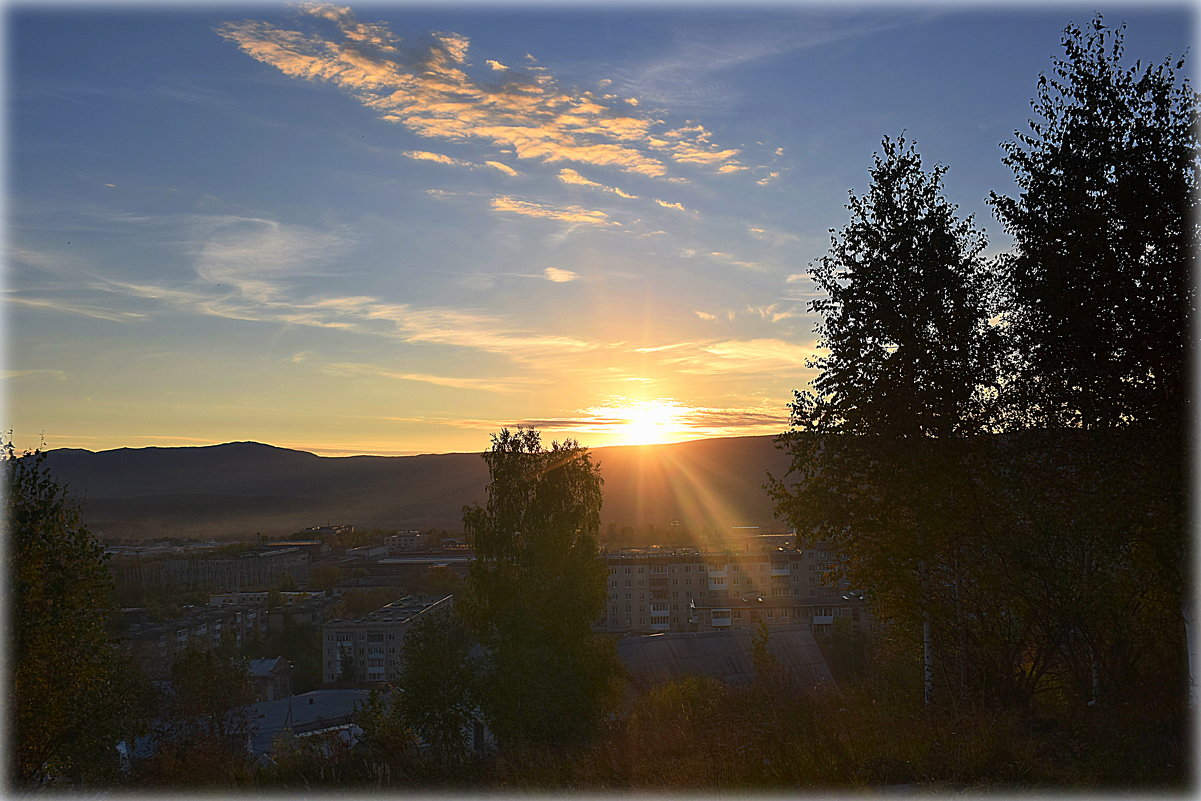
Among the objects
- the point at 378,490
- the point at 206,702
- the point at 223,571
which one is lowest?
the point at 223,571

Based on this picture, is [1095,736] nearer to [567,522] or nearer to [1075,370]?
[1075,370]

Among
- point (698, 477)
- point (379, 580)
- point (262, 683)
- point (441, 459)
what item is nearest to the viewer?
point (262, 683)

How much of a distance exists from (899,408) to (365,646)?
35.0 meters

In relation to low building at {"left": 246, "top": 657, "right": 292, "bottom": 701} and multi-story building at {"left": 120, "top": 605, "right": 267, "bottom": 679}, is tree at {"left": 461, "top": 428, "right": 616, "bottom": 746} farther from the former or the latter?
low building at {"left": 246, "top": 657, "right": 292, "bottom": 701}

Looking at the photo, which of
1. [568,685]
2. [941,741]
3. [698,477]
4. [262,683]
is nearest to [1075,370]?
[941,741]

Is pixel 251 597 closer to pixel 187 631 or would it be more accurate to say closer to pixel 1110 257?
pixel 187 631

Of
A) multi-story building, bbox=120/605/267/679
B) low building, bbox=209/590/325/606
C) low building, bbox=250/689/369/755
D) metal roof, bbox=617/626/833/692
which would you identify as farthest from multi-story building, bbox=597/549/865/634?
low building, bbox=209/590/325/606

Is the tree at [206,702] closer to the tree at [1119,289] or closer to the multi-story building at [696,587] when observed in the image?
the tree at [1119,289]

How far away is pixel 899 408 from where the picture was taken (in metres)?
11.9

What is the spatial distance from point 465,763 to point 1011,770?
6.24m

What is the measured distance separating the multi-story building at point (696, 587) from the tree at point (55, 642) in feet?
126

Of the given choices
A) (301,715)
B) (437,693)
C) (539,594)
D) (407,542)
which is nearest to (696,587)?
(301,715)

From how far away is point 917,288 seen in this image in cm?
1232

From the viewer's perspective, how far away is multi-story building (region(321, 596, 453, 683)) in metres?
40.3
